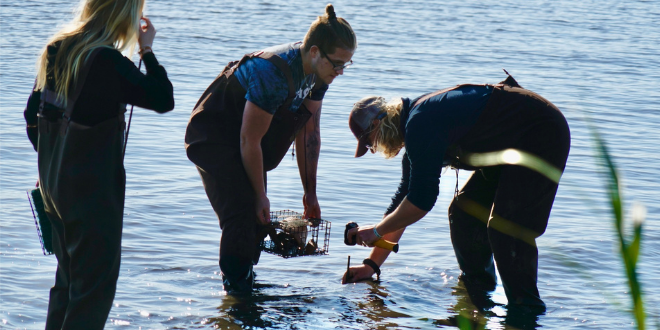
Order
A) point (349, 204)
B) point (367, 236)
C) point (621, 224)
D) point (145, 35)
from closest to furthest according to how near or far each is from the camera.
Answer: point (621, 224) < point (145, 35) < point (367, 236) < point (349, 204)

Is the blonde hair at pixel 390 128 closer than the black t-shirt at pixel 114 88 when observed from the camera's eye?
No

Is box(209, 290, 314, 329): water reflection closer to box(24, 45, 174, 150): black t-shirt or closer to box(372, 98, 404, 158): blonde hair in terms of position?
box(372, 98, 404, 158): blonde hair

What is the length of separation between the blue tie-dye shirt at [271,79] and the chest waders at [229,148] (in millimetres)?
60

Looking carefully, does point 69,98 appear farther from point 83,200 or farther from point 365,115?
point 365,115

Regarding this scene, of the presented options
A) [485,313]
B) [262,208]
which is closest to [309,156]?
[262,208]

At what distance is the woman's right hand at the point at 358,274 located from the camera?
525 cm

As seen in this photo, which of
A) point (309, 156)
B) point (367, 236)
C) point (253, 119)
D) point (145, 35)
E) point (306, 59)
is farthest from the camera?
point (309, 156)

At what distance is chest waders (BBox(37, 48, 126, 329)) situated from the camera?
2.98 m

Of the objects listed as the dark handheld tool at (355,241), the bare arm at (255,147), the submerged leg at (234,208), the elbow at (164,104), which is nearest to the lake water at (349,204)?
the submerged leg at (234,208)

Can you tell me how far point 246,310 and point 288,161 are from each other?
420 centimetres

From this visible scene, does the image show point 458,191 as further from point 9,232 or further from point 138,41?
point 9,232

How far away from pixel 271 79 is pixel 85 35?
1.24 m

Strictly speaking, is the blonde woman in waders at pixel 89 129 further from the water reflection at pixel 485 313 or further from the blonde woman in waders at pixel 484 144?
the water reflection at pixel 485 313

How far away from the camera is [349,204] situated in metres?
7.26
